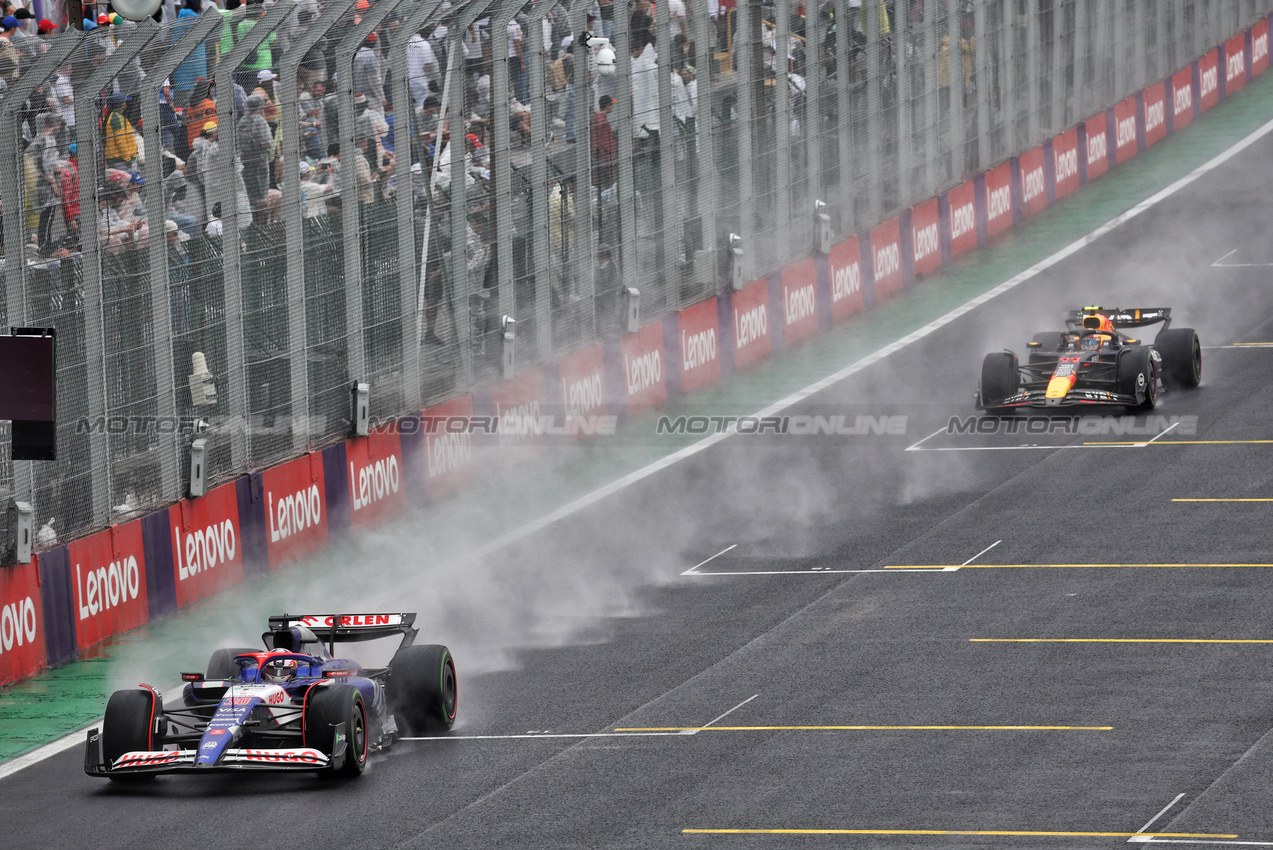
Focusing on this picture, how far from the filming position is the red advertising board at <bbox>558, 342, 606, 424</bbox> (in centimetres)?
2164

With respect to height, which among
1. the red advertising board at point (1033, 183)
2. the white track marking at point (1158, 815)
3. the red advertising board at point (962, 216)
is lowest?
the white track marking at point (1158, 815)

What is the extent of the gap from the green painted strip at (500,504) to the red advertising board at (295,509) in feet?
0.56

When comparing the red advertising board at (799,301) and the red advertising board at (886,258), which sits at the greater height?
the red advertising board at (886,258)

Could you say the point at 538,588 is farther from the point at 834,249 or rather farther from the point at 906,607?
the point at 834,249

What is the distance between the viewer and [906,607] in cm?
1549

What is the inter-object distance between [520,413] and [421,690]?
8161mm

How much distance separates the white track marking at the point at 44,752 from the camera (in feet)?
42.8

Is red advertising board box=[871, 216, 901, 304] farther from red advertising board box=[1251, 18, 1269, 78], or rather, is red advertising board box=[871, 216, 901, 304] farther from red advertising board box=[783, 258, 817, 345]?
red advertising board box=[1251, 18, 1269, 78]

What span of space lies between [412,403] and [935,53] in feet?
40.5

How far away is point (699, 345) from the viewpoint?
2366 cm

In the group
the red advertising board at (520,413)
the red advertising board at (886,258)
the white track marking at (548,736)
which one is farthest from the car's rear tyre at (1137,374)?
the white track marking at (548,736)

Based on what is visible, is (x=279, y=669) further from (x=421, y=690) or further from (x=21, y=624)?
(x=21, y=624)

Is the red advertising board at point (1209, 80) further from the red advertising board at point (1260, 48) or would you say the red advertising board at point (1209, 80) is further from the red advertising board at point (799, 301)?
the red advertising board at point (799, 301)

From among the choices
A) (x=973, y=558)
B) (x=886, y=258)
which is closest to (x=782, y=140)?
(x=886, y=258)
